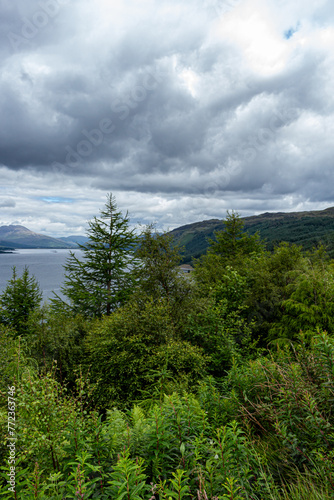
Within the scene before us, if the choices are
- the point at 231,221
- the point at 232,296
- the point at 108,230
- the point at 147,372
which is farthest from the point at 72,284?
the point at 231,221

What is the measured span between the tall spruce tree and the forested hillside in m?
0.15

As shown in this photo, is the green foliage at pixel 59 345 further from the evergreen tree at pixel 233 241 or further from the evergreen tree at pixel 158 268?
the evergreen tree at pixel 233 241

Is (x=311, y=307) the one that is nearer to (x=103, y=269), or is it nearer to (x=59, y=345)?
(x=59, y=345)

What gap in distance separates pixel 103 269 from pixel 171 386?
18163 millimetres

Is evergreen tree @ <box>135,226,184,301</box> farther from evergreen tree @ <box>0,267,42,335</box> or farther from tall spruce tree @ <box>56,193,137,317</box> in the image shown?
evergreen tree @ <box>0,267,42,335</box>

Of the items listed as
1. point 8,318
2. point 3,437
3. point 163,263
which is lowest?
point 8,318

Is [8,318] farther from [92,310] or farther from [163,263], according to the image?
[163,263]

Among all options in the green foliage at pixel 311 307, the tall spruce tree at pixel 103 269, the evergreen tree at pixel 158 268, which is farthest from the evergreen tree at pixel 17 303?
the green foliage at pixel 311 307

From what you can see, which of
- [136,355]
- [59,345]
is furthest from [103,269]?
[136,355]

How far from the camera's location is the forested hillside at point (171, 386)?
2.50m

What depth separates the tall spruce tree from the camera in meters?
22.3

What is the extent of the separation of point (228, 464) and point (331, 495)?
920mm

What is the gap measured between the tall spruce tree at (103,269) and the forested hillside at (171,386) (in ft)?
0.48

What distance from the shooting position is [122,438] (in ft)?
9.81
